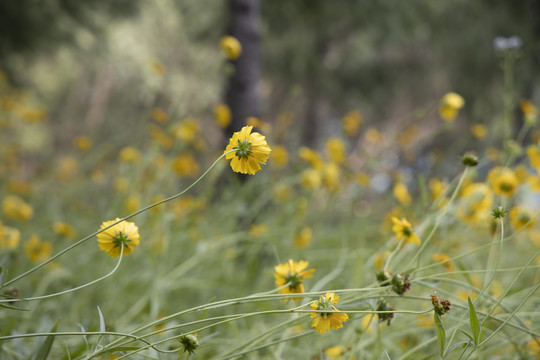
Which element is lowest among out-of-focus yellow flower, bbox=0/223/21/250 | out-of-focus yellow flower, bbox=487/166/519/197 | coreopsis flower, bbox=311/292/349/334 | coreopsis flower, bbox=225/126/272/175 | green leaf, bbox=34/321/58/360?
coreopsis flower, bbox=311/292/349/334

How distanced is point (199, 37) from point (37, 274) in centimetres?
296

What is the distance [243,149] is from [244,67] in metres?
1.29

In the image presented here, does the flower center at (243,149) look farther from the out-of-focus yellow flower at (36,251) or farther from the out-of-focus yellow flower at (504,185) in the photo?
the out-of-focus yellow flower at (36,251)

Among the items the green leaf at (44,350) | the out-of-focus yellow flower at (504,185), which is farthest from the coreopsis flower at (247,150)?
the out-of-focus yellow flower at (504,185)

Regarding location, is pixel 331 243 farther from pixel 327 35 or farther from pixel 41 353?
pixel 327 35

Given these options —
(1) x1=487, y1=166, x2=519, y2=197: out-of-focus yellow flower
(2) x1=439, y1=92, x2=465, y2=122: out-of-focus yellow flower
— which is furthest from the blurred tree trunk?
(1) x1=487, y1=166, x2=519, y2=197: out-of-focus yellow flower

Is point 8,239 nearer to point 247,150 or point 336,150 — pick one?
point 247,150

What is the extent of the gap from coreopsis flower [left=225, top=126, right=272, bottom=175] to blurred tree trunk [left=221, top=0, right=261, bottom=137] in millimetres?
1185

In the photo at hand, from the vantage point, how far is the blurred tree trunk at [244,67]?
163 centimetres

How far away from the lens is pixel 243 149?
446mm

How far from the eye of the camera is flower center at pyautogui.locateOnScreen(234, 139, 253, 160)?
0.45 metres

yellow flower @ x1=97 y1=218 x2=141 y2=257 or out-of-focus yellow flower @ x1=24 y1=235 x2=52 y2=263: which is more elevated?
out-of-focus yellow flower @ x1=24 y1=235 x2=52 y2=263

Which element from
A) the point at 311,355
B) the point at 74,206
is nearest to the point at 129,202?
the point at 311,355

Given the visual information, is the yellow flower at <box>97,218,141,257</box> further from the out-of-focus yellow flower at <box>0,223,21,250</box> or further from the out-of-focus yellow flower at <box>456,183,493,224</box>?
the out-of-focus yellow flower at <box>456,183,493,224</box>
